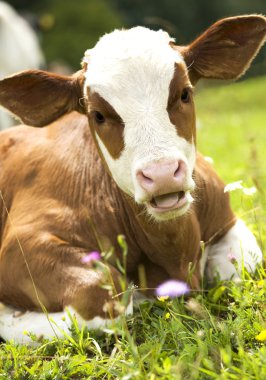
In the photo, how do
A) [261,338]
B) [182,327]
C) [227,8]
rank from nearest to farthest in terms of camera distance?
[261,338] → [182,327] → [227,8]

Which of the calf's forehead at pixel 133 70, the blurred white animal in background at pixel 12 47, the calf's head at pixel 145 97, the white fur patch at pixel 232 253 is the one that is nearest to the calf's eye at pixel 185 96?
the calf's head at pixel 145 97

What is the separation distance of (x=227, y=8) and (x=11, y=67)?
16.9 metres

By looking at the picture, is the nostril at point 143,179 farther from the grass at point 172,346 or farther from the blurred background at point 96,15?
the blurred background at point 96,15

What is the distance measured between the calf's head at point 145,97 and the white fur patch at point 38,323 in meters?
0.71

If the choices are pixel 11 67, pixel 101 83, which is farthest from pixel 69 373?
pixel 11 67

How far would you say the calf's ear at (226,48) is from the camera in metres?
4.54

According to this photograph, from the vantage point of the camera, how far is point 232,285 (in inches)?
178

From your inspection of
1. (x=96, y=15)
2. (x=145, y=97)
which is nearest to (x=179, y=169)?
(x=145, y=97)

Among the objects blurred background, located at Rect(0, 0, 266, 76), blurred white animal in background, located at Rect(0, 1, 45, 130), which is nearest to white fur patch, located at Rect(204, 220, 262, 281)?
blurred white animal in background, located at Rect(0, 1, 45, 130)

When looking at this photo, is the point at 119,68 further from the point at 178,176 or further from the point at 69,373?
the point at 69,373

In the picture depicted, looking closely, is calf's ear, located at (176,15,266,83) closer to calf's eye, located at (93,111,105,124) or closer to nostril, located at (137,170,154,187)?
calf's eye, located at (93,111,105,124)

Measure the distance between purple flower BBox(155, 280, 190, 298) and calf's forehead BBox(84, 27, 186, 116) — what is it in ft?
3.28

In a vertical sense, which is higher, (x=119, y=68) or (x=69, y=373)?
(x=119, y=68)

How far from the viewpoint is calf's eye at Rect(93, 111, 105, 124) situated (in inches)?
170
